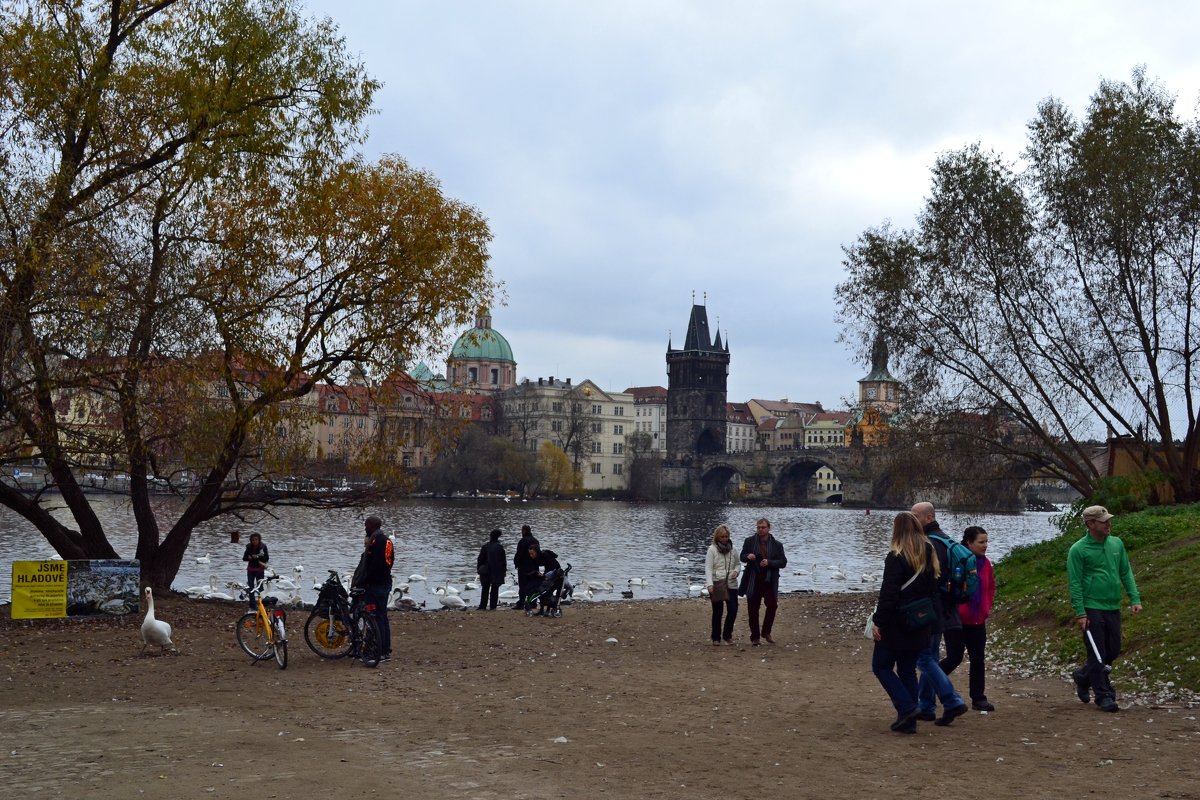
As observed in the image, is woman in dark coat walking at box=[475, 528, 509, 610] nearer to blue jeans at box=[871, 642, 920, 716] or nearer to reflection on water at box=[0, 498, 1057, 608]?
reflection on water at box=[0, 498, 1057, 608]

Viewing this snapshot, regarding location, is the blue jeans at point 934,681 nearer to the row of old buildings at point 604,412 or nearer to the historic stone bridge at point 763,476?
the row of old buildings at point 604,412

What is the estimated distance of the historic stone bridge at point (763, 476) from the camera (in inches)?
5969

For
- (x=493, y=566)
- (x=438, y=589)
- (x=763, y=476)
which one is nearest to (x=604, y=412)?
(x=763, y=476)

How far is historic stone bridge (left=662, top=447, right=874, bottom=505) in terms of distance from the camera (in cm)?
15162

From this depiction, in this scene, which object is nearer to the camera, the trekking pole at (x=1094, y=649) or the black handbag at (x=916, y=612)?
the black handbag at (x=916, y=612)

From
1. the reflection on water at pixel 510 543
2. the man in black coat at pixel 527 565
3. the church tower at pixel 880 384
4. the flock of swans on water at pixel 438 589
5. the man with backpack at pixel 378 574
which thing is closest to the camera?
the man with backpack at pixel 378 574

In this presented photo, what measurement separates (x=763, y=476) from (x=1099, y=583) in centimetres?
15396

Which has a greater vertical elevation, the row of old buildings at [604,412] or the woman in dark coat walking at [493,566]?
the row of old buildings at [604,412]

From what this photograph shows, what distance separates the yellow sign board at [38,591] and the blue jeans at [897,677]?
40.4ft

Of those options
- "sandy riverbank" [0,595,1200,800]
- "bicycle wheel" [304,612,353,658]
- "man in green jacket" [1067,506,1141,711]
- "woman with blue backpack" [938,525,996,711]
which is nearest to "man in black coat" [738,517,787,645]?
"sandy riverbank" [0,595,1200,800]

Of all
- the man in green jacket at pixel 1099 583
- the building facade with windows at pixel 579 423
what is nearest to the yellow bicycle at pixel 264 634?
the man in green jacket at pixel 1099 583

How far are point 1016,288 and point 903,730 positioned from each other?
65.8 ft

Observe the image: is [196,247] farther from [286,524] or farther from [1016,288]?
[286,524]

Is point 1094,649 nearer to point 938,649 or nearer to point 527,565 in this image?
point 938,649
